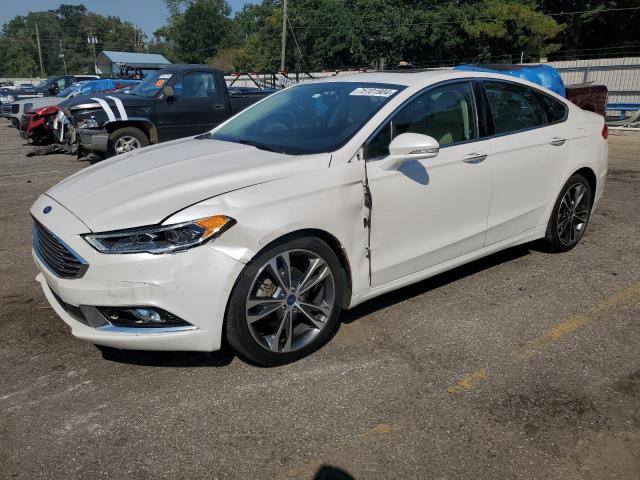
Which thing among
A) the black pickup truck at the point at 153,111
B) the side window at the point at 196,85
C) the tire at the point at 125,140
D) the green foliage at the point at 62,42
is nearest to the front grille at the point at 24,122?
the black pickup truck at the point at 153,111

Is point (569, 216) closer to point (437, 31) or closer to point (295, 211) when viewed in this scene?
point (295, 211)

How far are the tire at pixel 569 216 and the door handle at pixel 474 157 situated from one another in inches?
46.6

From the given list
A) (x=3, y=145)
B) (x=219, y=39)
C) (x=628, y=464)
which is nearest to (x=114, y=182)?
(x=628, y=464)

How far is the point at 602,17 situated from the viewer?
39.0 m

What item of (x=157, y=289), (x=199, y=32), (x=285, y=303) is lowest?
(x=285, y=303)

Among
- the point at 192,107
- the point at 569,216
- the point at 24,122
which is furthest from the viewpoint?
the point at 24,122

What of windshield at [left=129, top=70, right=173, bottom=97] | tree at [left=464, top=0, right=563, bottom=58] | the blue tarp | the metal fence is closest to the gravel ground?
windshield at [left=129, top=70, right=173, bottom=97]

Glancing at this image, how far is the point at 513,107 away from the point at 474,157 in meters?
0.81

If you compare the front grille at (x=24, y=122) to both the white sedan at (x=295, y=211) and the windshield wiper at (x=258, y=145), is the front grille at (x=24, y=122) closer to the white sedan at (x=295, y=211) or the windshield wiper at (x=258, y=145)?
the white sedan at (x=295, y=211)

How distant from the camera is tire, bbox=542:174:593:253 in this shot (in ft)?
15.6

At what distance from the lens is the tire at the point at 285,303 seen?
113 inches

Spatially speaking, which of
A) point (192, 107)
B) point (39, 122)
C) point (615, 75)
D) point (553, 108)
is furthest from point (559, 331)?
point (615, 75)

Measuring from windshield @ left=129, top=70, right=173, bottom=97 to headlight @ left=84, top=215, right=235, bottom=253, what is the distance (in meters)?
7.97

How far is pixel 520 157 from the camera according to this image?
420 centimetres
